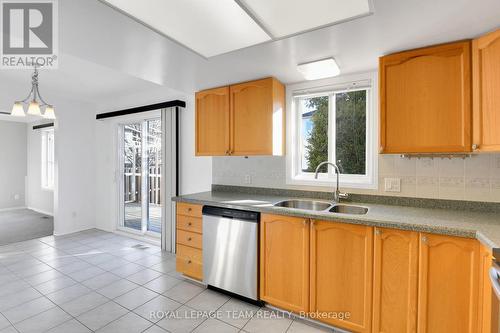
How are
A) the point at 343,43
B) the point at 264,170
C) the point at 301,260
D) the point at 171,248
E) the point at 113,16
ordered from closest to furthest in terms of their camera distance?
the point at 113,16 < the point at 343,43 < the point at 301,260 < the point at 264,170 < the point at 171,248

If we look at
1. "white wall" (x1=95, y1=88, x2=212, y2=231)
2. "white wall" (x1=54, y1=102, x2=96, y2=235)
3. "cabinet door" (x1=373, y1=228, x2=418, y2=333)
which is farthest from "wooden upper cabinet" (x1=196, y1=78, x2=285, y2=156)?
"white wall" (x1=54, y1=102, x2=96, y2=235)

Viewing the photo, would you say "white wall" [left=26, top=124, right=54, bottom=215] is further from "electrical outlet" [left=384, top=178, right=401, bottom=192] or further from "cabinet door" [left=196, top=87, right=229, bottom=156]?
"electrical outlet" [left=384, top=178, right=401, bottom=192]

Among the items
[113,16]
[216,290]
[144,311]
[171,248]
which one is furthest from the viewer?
[171,248]

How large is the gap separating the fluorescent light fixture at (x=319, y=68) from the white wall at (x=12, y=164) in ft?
26.4

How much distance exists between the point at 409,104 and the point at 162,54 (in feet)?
6.66

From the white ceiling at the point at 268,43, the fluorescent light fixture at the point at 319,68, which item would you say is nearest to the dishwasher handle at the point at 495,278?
the white ceiling at the point at 268,43

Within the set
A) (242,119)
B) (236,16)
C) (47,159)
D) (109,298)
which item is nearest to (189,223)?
(109,298)

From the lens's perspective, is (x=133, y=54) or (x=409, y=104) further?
(x=133, y=54)

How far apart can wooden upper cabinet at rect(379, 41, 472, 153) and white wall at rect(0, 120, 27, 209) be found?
873 cm

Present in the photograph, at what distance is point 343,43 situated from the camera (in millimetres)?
1811

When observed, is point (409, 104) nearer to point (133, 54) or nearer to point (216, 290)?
point (133, 54)

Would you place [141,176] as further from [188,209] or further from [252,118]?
[252,118]

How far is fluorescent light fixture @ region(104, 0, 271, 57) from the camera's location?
51.5 inches

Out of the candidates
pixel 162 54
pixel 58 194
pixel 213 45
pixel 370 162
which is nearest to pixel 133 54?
pixel 162 54
